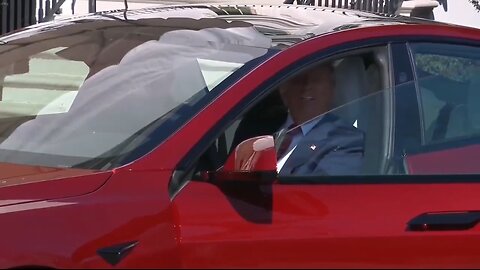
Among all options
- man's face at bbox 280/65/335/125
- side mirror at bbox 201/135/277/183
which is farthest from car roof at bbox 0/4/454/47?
side mirror at bbox 201/135/277/183

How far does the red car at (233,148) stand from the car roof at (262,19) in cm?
2

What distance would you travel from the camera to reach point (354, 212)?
308 cm

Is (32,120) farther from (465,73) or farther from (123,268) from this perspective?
(465,73)

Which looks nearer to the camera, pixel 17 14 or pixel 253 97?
pixel 253 97

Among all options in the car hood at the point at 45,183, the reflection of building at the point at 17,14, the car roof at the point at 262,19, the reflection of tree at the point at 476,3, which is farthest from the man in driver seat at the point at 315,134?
the reflection of tree at the point at 476,3

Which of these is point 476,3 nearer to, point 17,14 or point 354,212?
point 17,14

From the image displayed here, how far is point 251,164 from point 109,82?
0.83 m

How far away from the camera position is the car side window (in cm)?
347

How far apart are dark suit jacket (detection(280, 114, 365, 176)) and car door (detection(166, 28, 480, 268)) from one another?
1.7 inches

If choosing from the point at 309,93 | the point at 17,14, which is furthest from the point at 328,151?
the point at 17,14

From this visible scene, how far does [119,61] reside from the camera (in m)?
3.53

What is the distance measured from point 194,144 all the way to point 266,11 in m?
1.28

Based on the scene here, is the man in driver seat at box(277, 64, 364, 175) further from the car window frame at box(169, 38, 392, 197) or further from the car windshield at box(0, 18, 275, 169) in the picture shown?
the car windshield at box(0, 18, 275, 169)

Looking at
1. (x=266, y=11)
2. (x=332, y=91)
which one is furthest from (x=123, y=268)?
(x=266, y=11)
